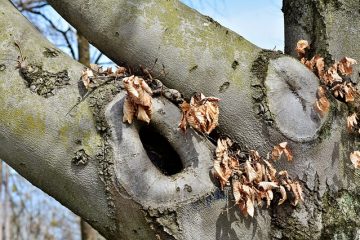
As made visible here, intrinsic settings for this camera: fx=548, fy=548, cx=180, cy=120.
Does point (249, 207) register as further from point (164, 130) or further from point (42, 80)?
point (42, 80)

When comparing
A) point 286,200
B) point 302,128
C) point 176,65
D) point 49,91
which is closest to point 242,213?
point 286,200

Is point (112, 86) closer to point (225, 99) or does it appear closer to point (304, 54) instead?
point (225, 99)

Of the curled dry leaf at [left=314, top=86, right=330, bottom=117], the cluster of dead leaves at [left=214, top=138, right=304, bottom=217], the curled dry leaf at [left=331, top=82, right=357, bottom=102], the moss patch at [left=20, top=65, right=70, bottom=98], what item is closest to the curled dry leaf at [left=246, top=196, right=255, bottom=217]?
the cluster of dead leaves at [left=214, top=138, right=304, bottom=217]

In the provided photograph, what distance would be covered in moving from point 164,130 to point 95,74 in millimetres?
259

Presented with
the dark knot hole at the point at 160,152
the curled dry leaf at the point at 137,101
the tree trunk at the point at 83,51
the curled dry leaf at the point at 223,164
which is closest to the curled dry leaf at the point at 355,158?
the curled dry leaf at the point at 223,164

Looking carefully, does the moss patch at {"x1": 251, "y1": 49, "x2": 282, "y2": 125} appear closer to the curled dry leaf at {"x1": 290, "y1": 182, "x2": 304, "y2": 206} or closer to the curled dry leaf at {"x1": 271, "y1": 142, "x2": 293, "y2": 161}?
the curled dry leaf at {"x1": 271, "y1": 142, "x2": 293, "y2": 161}

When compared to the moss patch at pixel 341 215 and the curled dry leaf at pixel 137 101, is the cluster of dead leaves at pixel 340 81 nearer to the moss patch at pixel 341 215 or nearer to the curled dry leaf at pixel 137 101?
the moss patch at pixel 341 215

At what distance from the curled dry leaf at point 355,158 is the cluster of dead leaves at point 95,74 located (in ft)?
2.35

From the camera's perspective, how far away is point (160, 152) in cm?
159

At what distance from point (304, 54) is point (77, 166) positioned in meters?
0.87

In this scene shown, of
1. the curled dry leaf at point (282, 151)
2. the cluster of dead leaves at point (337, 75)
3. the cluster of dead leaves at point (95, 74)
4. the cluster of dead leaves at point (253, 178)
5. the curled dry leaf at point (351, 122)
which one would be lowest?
the cluster of dead leaves at point (95, 74)

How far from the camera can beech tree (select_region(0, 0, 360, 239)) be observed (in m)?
1.46

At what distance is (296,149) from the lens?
1561 millimetres

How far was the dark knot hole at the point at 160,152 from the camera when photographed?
1.57 metres
